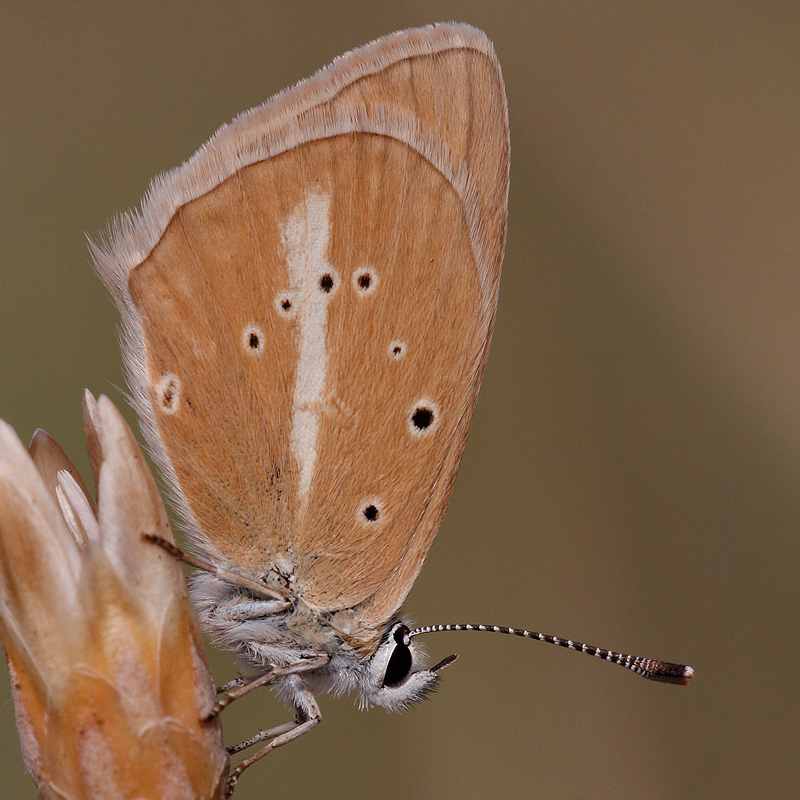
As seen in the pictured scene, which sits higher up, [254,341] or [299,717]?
[254,341]

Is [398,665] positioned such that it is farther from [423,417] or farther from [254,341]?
[254,341]

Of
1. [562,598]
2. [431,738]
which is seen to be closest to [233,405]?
[431,738]

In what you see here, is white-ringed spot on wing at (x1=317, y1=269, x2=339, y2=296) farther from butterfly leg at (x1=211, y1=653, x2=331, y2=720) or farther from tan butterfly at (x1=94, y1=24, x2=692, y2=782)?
butterfly leg at (x1=211, y1=653, x2=331, y2=720)

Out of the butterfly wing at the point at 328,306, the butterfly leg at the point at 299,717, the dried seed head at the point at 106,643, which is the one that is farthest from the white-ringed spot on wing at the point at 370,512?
the dried seed head at the point at 106,643

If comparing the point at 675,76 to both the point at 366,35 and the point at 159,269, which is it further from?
the point at 159,269

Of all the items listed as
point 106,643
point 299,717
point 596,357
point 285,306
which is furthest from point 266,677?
point 596,357

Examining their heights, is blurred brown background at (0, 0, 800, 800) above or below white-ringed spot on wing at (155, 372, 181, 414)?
above

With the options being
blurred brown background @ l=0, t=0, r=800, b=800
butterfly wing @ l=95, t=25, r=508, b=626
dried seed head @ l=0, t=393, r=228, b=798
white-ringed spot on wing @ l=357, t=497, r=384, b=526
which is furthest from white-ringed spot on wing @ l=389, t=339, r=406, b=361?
blurred brown background @ l=0, t=0, r=800, b=800
